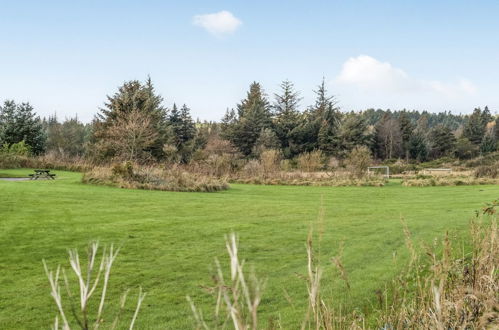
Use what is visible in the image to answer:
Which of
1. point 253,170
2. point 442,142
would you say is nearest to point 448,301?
point 253,170

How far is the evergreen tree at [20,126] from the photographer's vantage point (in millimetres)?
32656

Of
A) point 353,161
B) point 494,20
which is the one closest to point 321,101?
point 353,161

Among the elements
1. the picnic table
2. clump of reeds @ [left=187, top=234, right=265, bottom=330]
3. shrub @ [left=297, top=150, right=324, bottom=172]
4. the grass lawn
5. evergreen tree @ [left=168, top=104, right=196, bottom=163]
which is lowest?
the grass lawn

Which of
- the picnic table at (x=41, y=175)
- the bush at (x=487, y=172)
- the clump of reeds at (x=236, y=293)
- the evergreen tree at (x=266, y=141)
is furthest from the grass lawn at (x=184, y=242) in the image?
the evergreen tree at (x=266, y=141)

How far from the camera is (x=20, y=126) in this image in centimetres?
3306

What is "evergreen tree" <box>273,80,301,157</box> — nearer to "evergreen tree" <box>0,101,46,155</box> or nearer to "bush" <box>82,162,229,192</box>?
"evergreen tree" <box>0,101,46,155</box>

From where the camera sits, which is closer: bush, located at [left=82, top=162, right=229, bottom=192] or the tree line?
bush, located at [left=82, top=162, right=229, bottom=192]

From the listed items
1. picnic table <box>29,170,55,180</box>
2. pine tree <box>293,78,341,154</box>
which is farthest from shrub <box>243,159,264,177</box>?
pine tree <box>293,78,341,154</box>

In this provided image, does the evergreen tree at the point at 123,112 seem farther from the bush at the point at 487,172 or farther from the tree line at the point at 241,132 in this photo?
the bush at the point at 487,172

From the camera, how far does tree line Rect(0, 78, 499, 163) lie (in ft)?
103

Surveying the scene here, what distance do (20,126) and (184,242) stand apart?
32.0m

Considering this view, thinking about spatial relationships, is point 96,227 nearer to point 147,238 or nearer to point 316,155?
point 147,238

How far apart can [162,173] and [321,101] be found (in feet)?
130

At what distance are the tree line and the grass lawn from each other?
1680 centimetres
